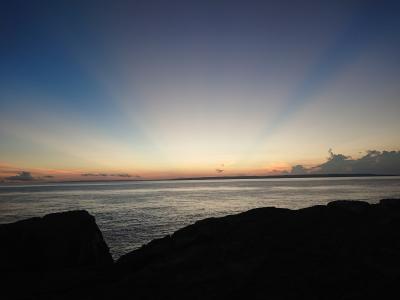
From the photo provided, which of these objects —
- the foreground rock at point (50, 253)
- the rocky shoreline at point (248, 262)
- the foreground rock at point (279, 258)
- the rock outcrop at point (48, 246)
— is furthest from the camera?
the rock outcrop at point (48, 246)

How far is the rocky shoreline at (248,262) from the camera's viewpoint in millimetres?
9125

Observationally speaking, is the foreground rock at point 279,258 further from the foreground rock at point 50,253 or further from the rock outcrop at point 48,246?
the rock outcrop at point 48,246

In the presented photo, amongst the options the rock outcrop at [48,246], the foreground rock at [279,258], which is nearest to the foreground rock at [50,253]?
the rock outcrop at [48,246]

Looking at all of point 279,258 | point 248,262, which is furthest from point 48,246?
point 279,258

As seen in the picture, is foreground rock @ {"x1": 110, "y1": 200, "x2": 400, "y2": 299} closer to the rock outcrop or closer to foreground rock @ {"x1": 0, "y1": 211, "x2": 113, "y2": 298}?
foreground rock @ {"x1": 0, "y1": 211, "x2": 113, "y2": 298}

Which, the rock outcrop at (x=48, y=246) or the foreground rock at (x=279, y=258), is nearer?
the foreground rock at (x=279, y=258)

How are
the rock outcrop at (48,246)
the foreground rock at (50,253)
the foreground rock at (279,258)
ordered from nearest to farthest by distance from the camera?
the foreground rock at (279,258)
the foreground rock at (50,253)
the rock outcrop at (48,246)

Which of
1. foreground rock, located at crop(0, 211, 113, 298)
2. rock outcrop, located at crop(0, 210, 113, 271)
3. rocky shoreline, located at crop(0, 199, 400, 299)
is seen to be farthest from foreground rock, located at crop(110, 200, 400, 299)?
rock outcrop, located at crop(0, 210, 113, 271)

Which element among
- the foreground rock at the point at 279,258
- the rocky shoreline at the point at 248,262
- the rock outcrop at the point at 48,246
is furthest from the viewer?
the rock outcrop at the point at 48,246

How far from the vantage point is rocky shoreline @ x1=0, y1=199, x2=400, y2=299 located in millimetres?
9125

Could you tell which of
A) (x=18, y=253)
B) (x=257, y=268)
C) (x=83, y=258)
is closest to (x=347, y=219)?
(x=257, y=268)

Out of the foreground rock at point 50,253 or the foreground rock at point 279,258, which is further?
the foreground rock at point 50,253

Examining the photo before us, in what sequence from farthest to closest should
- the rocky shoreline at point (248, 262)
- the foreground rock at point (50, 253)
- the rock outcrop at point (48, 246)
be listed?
the rock outcrop at point (48, 246)
the foreground rock at point (50, 253)
the rocky shoreline at point (248, 262)

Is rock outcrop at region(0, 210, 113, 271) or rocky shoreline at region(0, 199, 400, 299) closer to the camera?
rocky shoreline at region(0, 199, 400, 299)
